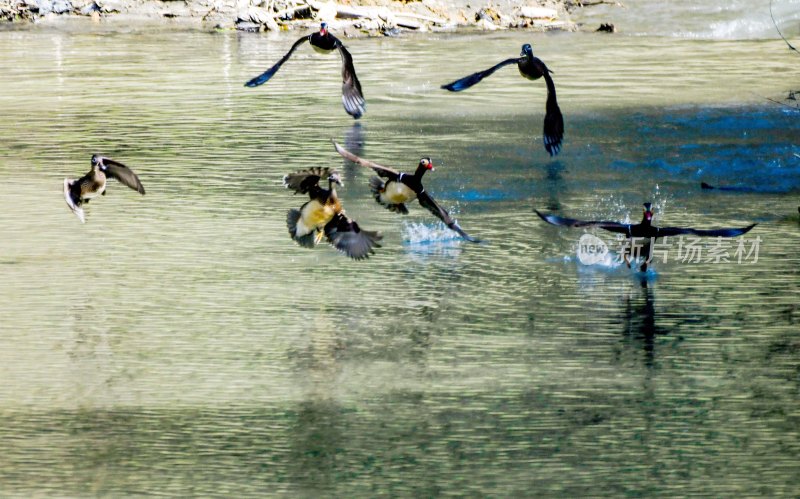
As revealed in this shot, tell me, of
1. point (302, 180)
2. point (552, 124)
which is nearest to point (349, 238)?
point (302, 180)

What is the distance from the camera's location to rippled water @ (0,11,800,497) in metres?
5.73

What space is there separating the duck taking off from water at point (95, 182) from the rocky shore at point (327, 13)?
9843mm

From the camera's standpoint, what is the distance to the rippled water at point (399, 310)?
5.73 m

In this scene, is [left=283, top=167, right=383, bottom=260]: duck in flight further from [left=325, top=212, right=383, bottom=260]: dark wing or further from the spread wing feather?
the spread wing feather

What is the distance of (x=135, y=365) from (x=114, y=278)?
153 cm

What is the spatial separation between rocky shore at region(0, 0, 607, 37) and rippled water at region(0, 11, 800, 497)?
16.0 feet

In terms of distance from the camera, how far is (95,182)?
344 inches

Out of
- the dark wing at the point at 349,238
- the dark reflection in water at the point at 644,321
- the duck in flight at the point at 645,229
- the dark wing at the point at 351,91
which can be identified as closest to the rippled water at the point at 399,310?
the dark reflection in water at the point at 644,321

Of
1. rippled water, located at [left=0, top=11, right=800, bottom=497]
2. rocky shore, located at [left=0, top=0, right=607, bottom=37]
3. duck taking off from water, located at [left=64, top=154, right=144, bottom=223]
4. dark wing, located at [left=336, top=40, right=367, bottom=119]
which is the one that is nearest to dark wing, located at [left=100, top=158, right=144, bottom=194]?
duck taking off from water, located at [left=64, top=154, right=144, bottom=223]

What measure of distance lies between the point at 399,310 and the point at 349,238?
565 millimetres

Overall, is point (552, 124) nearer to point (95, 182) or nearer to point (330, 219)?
point (330, 219)

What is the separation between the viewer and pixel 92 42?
1786 cm

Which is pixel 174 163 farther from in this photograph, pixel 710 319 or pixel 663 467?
pixel 663 467

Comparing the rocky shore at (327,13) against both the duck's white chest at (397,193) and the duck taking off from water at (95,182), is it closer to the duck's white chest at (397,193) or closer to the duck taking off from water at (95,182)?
the duck taking off from water at (95,182)
